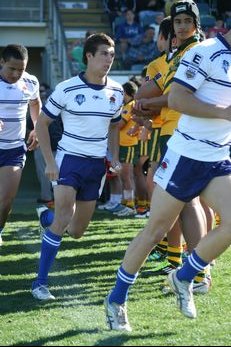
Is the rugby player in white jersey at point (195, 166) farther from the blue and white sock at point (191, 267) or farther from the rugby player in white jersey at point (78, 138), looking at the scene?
the rugby player in white jersey at point (78, 138)

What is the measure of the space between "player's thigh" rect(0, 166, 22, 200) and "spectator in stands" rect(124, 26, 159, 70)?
10.9 m

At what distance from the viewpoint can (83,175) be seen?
7020 millimetres

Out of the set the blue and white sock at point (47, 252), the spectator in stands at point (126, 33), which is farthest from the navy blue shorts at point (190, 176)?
the spectator in stands at point (126, 33)

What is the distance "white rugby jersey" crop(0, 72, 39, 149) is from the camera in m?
8.41

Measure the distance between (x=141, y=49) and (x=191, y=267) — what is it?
14212mm

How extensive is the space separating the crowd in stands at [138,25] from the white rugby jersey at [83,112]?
34.6 ft

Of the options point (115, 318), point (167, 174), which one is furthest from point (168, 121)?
point (115, 318)

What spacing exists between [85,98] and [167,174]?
59.1 inches

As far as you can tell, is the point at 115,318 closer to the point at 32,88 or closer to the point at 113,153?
the point at 113,153

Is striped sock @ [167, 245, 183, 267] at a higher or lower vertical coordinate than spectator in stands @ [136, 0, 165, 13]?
higher

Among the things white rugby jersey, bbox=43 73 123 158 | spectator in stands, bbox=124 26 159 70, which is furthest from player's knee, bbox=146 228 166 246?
spectator in stands, bbox=124 26 159 70

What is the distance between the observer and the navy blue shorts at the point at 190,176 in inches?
221

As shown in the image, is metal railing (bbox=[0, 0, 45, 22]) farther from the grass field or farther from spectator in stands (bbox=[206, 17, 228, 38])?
the grass field

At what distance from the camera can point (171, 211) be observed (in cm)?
562
